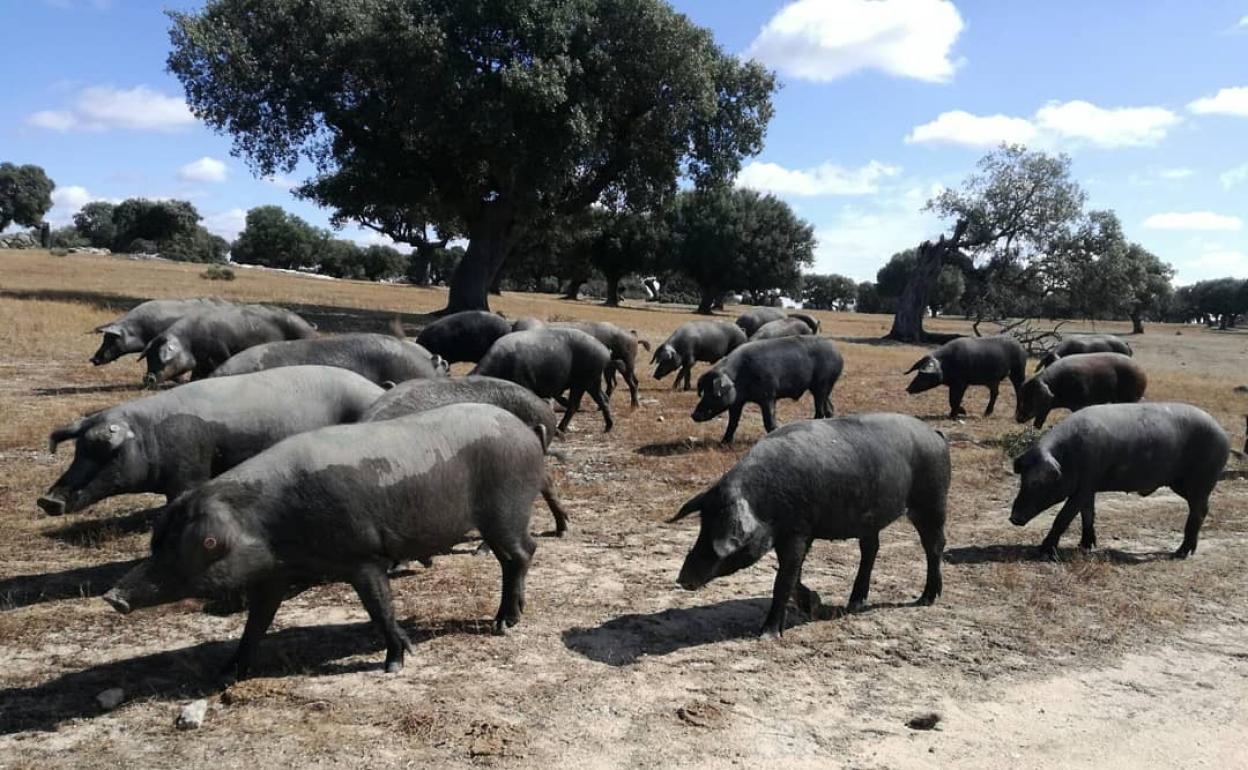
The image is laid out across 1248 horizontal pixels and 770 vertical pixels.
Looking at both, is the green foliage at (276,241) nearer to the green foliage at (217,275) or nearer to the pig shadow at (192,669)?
the green foliage at (217,275)

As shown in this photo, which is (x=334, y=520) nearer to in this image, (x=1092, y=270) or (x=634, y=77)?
(x=634, y=77)

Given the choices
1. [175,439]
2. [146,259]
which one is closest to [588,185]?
[175,439]

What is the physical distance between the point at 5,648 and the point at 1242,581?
1020 cm

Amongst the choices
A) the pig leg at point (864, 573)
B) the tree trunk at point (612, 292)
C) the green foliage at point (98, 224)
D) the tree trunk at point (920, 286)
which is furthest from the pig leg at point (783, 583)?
the green foliage at point (98, 224)

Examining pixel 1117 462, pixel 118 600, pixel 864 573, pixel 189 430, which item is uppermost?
pixel 189 430

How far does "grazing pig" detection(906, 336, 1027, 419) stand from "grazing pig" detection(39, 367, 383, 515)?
507 inches

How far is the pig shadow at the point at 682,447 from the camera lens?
505 inches

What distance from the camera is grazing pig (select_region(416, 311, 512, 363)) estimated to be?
53.8 feet

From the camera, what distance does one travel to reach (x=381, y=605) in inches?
216

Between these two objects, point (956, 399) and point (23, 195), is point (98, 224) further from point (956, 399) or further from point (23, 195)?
point (956, 399)

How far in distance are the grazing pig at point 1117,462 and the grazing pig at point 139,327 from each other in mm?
12984

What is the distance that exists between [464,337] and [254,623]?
441 inches

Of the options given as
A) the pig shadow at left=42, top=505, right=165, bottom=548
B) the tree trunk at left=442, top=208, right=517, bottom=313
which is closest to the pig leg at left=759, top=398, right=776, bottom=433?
the pig shadow at left=42, top=505, right=165, bottom=548

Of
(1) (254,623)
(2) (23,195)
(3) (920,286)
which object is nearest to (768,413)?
(1) (254,623)
